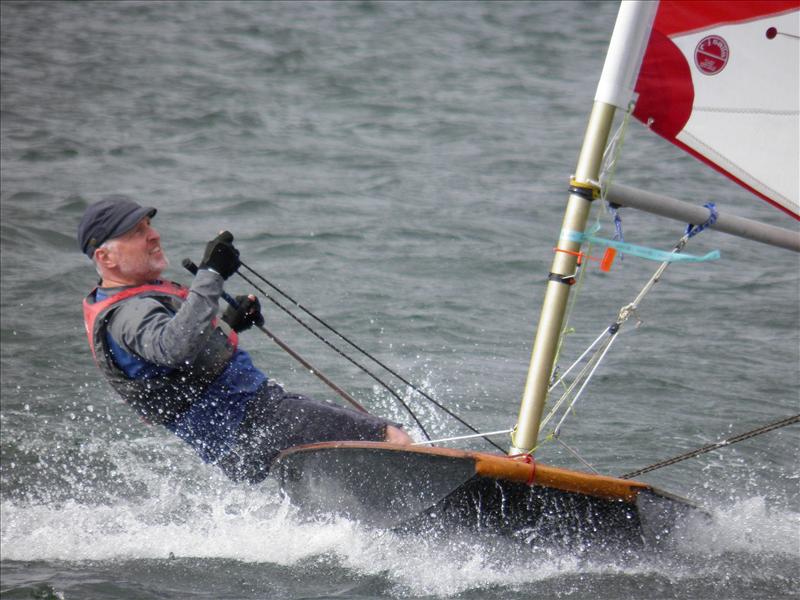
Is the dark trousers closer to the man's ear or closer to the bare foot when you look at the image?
the bare foot

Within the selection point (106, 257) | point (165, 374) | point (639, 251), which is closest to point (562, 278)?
point (639, 251)

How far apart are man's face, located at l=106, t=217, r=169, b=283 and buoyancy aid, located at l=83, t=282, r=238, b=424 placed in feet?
0.18

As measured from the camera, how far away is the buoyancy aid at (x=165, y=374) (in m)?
4.21

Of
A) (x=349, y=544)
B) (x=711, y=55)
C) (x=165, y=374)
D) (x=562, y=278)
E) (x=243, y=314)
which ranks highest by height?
(x=711, y=55)

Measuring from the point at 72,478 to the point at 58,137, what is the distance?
7723 mm

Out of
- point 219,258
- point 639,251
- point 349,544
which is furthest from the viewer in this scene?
point 349,544

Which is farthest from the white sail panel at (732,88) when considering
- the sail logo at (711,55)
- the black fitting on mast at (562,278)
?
the black fitting on mast at (562,278)

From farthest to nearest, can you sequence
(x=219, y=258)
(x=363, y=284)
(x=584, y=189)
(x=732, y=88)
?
(x=363, y=284) < (x=219, y=258) < (x=732, y=88) < (x=584, y=189)

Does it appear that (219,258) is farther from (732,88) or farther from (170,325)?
(732,88)

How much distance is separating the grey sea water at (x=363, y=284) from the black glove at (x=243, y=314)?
0.75 m

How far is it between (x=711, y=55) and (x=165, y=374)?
7.05ft

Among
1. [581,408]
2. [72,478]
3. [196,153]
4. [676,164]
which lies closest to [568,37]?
[676,164]

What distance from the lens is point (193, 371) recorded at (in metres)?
4.24

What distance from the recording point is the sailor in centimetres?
417
